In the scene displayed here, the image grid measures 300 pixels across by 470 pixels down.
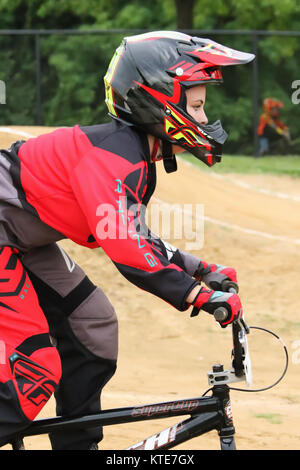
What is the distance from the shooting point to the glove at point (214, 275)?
3.41 meters

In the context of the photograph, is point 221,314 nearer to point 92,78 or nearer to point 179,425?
point 179,425

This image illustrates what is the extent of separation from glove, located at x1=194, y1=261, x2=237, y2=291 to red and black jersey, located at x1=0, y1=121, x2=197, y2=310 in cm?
4

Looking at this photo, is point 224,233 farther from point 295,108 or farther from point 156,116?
point 295,108

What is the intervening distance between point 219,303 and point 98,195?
62 cm

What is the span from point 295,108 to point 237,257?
960cm

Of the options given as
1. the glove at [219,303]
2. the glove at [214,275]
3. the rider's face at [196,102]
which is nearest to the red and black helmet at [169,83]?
the rider's face at [196,102]

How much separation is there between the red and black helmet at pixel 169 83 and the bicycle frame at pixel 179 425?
994 millimetres

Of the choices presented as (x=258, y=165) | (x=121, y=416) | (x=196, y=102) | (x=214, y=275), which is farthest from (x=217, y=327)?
(x=258, y=165)

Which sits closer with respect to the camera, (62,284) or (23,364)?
(23,364)

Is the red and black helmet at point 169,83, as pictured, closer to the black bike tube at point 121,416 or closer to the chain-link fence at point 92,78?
the black bike tube at point 121,416

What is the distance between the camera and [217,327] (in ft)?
25.8

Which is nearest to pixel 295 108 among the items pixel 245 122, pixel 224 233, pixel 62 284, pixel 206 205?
pixel 245 122

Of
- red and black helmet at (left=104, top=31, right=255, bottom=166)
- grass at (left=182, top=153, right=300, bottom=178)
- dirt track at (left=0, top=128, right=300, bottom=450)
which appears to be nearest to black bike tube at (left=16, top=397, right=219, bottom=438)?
red and black helmet at (left=104, top=31, right=255, bottom=166)
